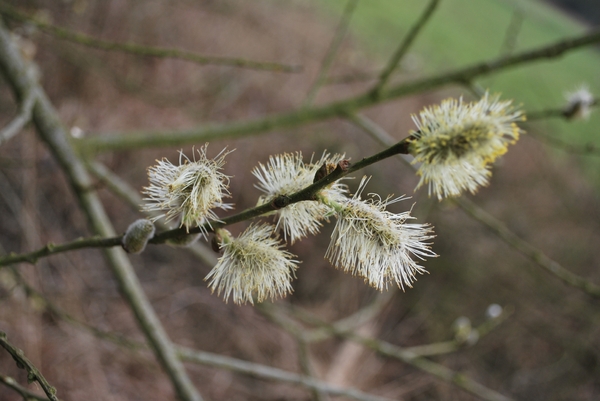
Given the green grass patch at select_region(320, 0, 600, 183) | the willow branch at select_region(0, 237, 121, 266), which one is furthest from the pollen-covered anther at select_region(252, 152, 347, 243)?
the green grass patch at select_region(320, 0, 600, 183)

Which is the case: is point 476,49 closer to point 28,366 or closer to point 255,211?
point 255,211

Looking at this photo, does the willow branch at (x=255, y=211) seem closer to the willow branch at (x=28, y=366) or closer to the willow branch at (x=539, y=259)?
the willow branch at (x=28, y=366)

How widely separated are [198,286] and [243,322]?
52 cm

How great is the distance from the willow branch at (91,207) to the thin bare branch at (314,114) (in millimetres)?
158

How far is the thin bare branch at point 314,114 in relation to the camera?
89.2 inches

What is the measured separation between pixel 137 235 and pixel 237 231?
3.45 m

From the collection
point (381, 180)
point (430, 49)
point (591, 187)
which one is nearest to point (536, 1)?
Result: point (430, 49)

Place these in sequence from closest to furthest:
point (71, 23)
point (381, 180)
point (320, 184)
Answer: point (320, 184) < point (71, 23) < point (381, 180)

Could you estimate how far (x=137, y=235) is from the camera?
3.01 feet

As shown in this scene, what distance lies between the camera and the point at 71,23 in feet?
15.1

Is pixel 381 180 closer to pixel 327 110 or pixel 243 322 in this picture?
pixel 243 322

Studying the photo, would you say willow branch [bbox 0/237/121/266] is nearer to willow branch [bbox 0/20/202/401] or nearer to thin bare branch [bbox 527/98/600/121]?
willow branch [bbox 0/20/202/401]

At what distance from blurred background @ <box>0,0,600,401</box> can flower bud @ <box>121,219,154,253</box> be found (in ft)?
4.26

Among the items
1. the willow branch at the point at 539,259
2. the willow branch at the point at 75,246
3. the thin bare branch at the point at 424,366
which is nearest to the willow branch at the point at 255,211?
the willow branch at the point at 75,246
